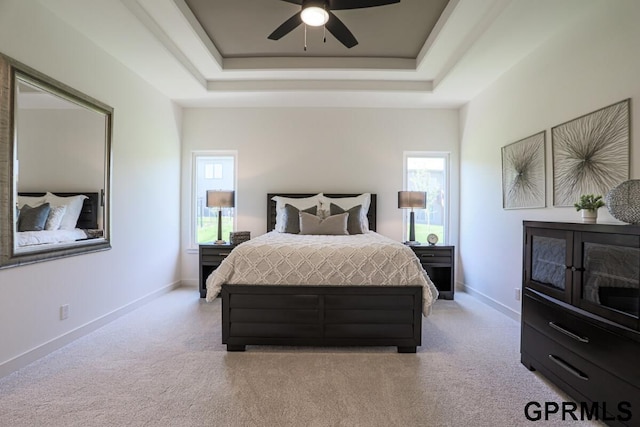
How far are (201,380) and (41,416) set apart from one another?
2.79ft

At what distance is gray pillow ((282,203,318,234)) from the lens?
410 centimetres

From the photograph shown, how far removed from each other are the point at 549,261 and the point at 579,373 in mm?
703

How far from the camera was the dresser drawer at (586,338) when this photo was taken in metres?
1.58

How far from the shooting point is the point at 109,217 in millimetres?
3262

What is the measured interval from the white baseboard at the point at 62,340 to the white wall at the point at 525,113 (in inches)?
168

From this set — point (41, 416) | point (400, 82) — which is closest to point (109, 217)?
point (41, 416)

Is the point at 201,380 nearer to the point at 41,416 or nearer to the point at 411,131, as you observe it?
the point at 41,416

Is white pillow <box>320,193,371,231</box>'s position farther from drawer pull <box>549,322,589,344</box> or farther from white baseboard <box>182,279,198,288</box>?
drawer pull <box>549,322,589,344</box>

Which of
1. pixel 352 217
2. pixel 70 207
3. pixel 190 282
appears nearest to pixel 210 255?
pixel 190 282

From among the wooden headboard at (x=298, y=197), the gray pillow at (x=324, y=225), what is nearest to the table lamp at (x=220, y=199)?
the wooden headboard at (x=298, y=197)

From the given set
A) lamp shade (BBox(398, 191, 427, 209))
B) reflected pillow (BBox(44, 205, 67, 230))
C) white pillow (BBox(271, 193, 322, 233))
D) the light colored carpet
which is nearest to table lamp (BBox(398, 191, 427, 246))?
lamp shade (BBox(398, 191, 427, 209))

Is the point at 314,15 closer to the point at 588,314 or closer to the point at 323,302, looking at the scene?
the point at 323,302

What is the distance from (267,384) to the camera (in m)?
2.11

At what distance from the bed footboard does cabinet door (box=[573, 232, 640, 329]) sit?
3.43 ft
